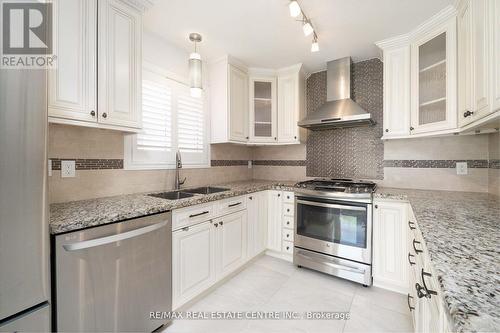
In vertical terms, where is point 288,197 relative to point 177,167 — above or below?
below

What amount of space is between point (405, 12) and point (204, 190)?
8.26 feet

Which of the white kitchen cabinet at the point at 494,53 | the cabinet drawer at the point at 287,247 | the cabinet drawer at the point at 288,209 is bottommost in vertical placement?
the cabinet drawer at the point at 287,247

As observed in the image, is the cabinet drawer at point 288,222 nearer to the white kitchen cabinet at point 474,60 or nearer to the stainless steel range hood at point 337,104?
the stainless steel range hood at point 337,104

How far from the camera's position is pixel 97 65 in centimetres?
146

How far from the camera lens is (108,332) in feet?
4.09

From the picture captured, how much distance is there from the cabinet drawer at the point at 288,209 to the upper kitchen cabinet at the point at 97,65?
5.87 ft

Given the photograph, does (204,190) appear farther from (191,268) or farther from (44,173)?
(44,173)

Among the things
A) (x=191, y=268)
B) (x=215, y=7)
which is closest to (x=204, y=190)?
(x=191, y=268)

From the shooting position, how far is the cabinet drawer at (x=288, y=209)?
101 inches

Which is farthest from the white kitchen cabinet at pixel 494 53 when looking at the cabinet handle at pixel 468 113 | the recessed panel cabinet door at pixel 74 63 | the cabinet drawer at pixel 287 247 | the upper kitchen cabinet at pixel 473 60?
the recessed panel cabinet door at pixel 74 63

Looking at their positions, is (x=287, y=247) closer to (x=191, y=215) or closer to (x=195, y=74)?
(x=191, y=215)

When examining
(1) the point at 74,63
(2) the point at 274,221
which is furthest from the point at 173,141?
(2) the point at 274,221

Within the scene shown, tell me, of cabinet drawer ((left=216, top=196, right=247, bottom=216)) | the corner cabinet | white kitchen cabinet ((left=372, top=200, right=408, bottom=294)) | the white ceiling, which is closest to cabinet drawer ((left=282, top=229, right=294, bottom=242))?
cabinet drawer ((left=216, top=196, right=247, bottom=216))

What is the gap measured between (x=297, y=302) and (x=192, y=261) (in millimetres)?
999
